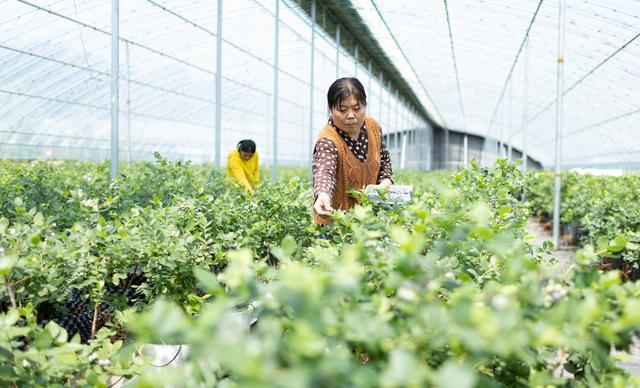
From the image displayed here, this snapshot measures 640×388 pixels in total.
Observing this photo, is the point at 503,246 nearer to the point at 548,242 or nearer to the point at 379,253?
the point at 379,253

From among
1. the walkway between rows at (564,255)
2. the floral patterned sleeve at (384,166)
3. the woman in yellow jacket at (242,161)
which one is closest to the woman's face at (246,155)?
the woman in yellow jacket at (242,161)

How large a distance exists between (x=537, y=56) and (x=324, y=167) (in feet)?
46.0

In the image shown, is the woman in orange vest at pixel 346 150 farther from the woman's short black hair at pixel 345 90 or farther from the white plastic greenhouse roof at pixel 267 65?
the white plastic greenhouse roof at pixel 267 65

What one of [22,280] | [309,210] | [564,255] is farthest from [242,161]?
[22,280]

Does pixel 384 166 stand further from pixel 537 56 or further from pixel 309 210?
pixel 537 56

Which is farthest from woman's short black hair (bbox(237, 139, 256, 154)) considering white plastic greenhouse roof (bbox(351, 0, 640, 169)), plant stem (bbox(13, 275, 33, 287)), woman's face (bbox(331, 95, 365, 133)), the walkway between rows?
white plastic greenhouse roof (bbox(351, 0, 640, 169))

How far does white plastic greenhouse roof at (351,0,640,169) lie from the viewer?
11312 millimetres

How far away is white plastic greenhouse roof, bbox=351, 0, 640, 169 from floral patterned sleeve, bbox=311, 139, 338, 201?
8366 millimetres

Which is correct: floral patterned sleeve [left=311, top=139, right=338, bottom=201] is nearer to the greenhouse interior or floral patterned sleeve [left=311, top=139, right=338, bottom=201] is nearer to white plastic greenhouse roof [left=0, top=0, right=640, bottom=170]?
the greenhouse interior

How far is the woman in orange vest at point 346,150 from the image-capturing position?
9.45ft

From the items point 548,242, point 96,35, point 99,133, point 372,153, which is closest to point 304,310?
point 548,242

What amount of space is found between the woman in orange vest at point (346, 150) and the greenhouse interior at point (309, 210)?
0.01 m

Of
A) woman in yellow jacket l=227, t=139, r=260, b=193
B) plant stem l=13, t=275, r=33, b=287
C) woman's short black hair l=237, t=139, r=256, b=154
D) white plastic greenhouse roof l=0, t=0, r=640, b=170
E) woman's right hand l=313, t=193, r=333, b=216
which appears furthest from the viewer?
white plastic greenhouse roof l=0, t=0, r=640, b=170

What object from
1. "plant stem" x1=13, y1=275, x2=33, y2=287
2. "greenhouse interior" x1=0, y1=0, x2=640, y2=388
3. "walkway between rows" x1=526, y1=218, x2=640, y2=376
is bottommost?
"walkway between rows" x1=526, y1=218, x2=640, y2=376
